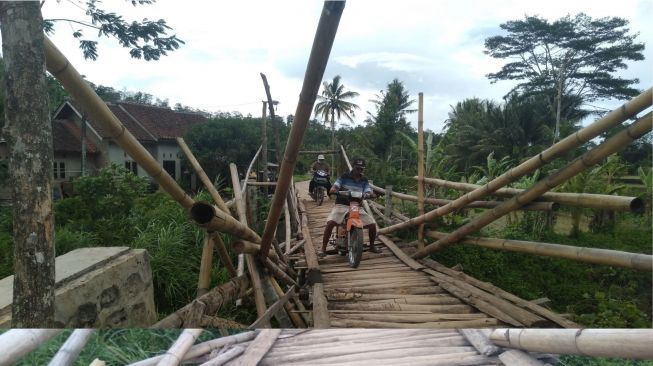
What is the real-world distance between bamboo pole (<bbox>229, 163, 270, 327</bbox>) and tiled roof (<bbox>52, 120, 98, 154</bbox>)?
331 millimetres

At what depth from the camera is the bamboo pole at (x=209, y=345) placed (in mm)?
1072

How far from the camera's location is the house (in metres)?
0.93

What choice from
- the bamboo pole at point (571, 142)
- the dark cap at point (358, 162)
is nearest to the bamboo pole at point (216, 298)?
the dark cap at point (358, 162)

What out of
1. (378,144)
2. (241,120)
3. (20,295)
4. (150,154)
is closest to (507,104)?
(378,144)

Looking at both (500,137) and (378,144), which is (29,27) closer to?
(378,144)

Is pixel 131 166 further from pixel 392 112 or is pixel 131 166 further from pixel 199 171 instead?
pixel 392 112

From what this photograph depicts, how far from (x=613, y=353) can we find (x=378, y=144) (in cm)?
63

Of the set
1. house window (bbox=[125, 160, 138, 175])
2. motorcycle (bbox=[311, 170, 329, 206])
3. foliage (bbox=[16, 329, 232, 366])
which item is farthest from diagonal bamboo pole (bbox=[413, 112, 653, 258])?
house window (bbox=[125, 160, 138, 175])

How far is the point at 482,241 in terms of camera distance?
4.14ft

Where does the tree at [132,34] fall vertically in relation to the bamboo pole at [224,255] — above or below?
above

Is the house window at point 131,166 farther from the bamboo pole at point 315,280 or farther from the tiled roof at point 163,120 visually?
the bamboo pole at point 315,280

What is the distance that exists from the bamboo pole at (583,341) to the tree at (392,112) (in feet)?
1.76

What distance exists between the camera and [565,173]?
3.36 feet

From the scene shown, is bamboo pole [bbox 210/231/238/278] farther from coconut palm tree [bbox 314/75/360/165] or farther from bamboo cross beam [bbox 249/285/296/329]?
coconut palm tree [bbox 314/75/360/165]
